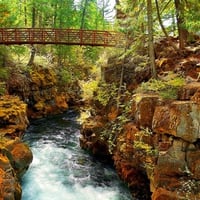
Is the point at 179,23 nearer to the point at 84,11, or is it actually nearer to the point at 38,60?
the point at 38,60

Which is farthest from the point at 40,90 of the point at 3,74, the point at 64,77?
the point at 3,74

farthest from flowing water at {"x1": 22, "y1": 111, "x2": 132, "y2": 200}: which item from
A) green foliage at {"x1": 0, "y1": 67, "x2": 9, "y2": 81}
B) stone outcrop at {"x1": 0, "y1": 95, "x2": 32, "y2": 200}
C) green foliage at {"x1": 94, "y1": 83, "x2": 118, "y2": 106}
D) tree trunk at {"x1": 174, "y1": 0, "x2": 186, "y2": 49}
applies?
tree trunk at {"x1": 174, "y1": 0, "x2": 186, "y2": 49}

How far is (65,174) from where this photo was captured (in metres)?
15.9

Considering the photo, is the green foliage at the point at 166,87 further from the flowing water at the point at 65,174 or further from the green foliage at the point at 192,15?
the flowing water at the point at 65,174

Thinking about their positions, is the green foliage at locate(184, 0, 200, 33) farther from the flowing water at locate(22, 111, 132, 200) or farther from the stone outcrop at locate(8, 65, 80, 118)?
the stone outcrop at locate(8, 65, 80, 118)

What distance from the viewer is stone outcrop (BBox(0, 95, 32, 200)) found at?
11.0 meters

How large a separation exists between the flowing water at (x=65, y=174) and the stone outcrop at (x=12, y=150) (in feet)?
3.67

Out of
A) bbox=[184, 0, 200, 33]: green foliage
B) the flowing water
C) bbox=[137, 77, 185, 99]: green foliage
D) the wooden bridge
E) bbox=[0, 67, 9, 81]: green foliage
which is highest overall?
bbox=[184, 0, 200, 33]: green foliage

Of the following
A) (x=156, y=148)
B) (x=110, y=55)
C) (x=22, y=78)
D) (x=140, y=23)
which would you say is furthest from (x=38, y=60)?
(x=156, y=148)

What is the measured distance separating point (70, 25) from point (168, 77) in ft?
78.7

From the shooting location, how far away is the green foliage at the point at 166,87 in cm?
1195

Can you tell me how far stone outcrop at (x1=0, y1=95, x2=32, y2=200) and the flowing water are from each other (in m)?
1.12

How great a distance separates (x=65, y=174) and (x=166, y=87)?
265 inches

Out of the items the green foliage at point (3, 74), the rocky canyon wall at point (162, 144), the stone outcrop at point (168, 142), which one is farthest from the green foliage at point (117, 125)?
the green foliage at point (3, 74)
